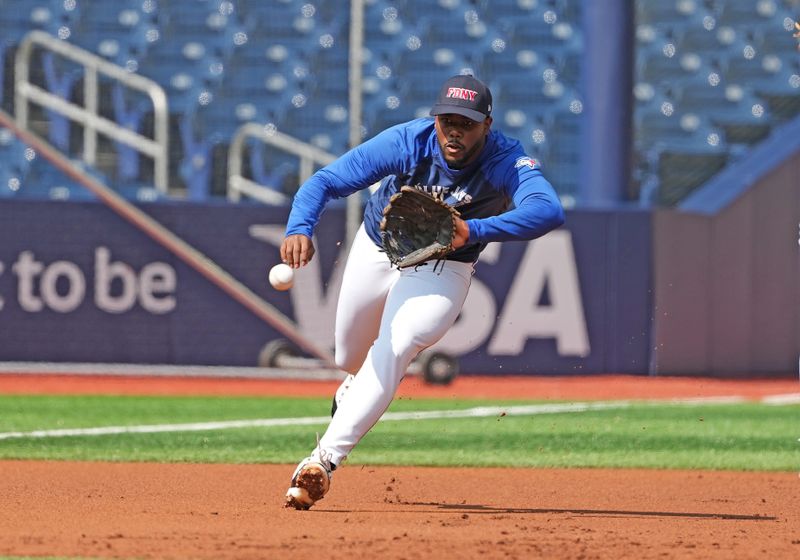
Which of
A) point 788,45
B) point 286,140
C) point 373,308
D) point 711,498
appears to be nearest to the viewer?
point 373,308

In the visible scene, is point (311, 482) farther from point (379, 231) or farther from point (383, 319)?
point (379, 231)

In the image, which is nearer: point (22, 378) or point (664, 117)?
point (22, 378)

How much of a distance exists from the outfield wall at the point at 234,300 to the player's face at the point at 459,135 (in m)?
8.45

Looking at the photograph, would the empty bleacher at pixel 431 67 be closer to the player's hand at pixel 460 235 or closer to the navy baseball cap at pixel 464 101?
the navy baseball cap at pixel 464 101

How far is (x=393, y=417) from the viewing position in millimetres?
10859

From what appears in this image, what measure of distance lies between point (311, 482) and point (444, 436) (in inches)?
164

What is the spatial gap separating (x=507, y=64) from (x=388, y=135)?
12.1 meters

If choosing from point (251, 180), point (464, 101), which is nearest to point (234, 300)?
point (251, 180)

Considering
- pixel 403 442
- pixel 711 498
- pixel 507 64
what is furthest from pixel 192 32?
pixel 711 498

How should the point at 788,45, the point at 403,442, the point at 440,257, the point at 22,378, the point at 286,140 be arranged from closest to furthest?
the point at 440,257 → the point at 403,442 → the point at 22,378 → the point at 286,140 → the point at 788,45

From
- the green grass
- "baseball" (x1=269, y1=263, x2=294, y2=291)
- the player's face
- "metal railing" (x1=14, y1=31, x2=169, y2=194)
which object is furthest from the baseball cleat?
"metal railing" (x1=14, y1=31, x2=169, y2=194)

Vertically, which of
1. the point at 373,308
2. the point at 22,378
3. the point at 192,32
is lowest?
the point at 22,378

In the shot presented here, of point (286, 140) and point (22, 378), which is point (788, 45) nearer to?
point (286, 140)

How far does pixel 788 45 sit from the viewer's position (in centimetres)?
1850
